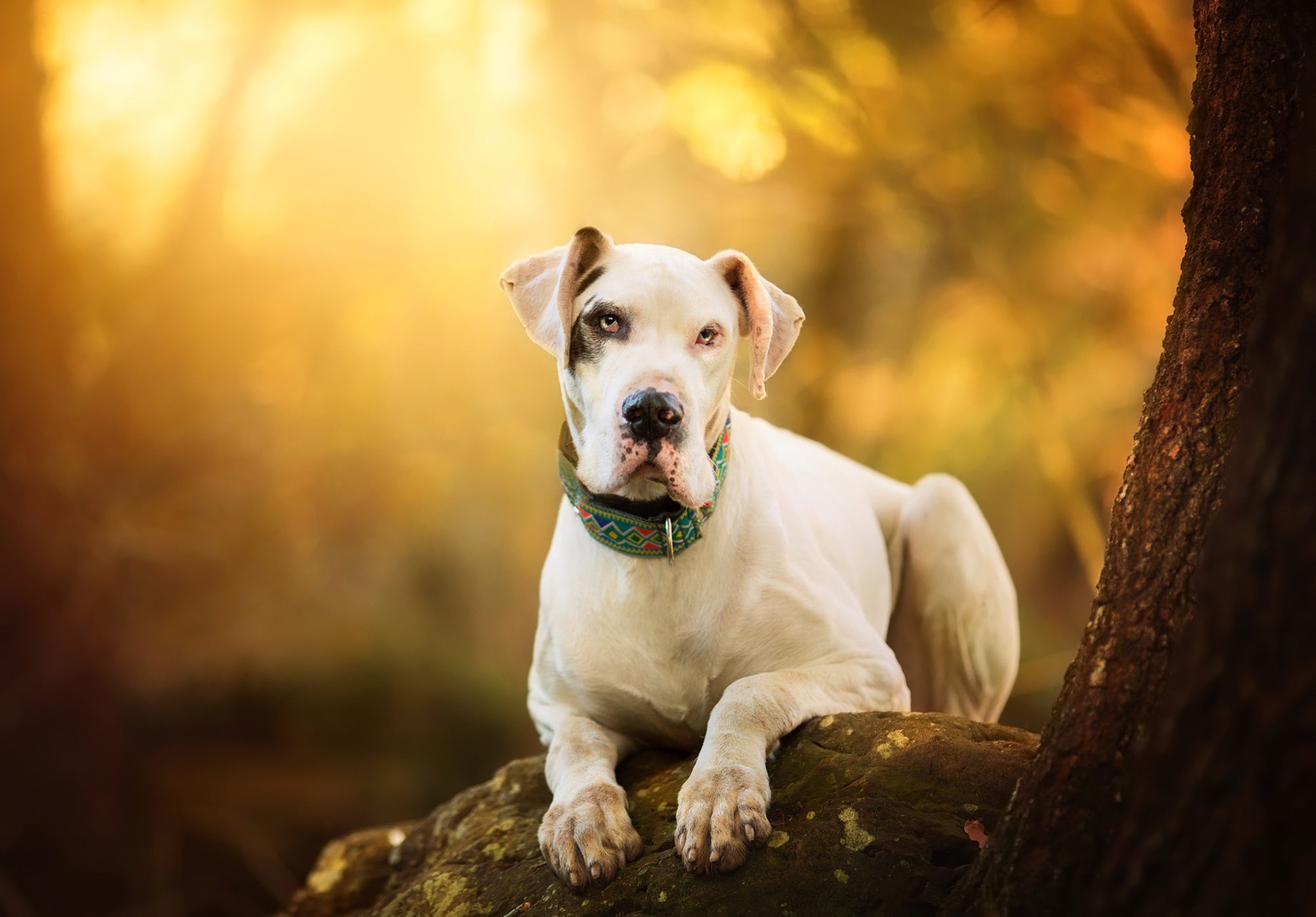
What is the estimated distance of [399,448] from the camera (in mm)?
8125

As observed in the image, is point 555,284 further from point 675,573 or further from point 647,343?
point 675,573

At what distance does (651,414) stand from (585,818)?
2.95ft

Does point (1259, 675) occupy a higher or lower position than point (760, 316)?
lower

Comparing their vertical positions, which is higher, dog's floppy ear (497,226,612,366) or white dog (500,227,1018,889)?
dog's floppy ear (497,226,612,366)

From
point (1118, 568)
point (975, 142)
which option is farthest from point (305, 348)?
point (1118, 568)

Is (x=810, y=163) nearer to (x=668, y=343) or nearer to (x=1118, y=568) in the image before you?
(x=668, y=343)

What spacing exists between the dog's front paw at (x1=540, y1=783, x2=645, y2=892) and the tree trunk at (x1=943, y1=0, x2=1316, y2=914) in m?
0.72

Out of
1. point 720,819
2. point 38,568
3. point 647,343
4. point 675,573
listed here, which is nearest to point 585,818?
point 720,819

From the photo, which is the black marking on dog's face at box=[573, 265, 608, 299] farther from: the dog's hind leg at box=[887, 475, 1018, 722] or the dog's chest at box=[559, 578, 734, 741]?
the dog's hind leg at box=[887, 475, 1018, 722]

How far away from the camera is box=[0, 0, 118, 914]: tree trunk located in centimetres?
636

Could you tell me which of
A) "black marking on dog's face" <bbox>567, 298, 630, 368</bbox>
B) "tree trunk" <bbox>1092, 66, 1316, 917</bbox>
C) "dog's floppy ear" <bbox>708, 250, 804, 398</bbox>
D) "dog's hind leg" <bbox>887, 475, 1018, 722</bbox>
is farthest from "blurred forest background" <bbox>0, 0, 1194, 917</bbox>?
"tree trunk" <bbox>1092, 66, 1316, 917</bbox>

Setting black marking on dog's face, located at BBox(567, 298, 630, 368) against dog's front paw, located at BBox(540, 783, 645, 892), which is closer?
dog's front paw, located at BBox(540, 783, 645, 892)

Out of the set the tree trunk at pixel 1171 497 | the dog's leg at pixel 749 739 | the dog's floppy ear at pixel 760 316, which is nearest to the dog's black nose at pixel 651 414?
the dog's floppy ear at pixel 760 316

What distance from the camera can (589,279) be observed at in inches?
101
